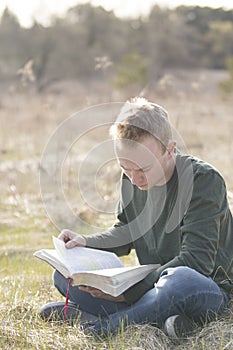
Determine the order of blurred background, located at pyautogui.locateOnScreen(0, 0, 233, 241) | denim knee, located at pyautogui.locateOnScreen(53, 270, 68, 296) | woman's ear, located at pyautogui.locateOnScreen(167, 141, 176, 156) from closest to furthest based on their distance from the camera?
woman's ear, located at pyautogui.locateOnScreen(167, 141, 176, 156) < denim knee, located at pyautogui.locateOnScreen(53, 270, 68, 296) < blurred background, located at pyautogui.locateOnScreen(0, 0, 233, 241)

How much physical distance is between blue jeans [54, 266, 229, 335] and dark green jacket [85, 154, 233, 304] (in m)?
0.06

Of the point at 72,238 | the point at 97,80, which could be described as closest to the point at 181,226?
the point at 72,238

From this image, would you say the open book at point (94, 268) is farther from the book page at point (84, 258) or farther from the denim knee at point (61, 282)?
the denim knee at point (61, 282)

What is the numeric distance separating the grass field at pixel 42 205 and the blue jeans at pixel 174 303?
0.21 feet

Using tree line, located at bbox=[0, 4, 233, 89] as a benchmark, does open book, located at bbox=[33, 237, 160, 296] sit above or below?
below

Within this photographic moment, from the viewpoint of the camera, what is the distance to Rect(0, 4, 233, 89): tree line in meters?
29.3

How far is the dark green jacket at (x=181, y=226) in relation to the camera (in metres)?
2.97

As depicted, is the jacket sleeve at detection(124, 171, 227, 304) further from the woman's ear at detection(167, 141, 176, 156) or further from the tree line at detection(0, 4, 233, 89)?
the tree line at detection(0, 4, 233, 89)

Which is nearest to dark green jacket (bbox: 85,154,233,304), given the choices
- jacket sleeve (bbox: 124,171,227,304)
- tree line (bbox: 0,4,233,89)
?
jacket sleeve (bbox: 124,171,227,304)

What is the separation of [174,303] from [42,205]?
194 inches

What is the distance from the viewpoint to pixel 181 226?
3.09 meters

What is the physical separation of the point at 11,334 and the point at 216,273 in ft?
3.20

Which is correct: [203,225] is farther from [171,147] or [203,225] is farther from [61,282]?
[61,282]

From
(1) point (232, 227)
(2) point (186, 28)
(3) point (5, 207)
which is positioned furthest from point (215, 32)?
(1) point (232, 227)
